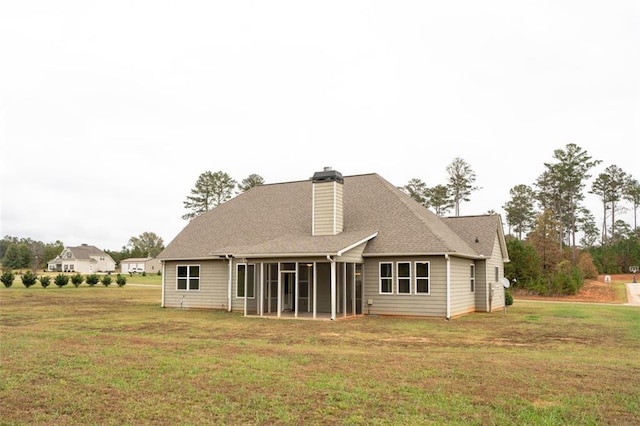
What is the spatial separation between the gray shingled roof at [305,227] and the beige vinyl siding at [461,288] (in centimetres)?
60

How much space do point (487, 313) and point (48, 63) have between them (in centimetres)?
1994

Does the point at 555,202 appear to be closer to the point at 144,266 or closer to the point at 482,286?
the point at 482,286

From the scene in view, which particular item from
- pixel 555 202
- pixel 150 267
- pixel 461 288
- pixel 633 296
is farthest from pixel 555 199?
pixel 150 267

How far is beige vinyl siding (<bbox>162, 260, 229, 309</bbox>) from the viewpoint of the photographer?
23.5 m

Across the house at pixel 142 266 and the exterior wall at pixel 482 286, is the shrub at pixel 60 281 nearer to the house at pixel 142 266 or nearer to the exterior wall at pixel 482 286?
the exterior wall at pixel 482 286

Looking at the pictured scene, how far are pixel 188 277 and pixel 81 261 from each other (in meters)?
86.6

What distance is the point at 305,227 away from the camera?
917 inches

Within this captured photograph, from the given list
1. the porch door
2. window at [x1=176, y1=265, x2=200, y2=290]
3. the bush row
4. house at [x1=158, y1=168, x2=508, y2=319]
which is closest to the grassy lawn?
house at [x1=158, y1=168, x2=508, y2=319]

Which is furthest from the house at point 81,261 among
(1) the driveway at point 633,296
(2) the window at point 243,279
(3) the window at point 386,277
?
(1) the driveway at point 633,296

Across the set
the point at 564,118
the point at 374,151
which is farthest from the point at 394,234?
the point at 374,151

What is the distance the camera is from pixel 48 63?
50.2 feet

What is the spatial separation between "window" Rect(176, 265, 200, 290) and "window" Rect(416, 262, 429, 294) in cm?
1090

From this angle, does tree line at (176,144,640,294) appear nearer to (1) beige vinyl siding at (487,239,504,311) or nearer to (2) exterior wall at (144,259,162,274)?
(1) beige vinyl siding at (487,239,504,311)

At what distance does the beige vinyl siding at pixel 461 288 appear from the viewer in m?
19.9
